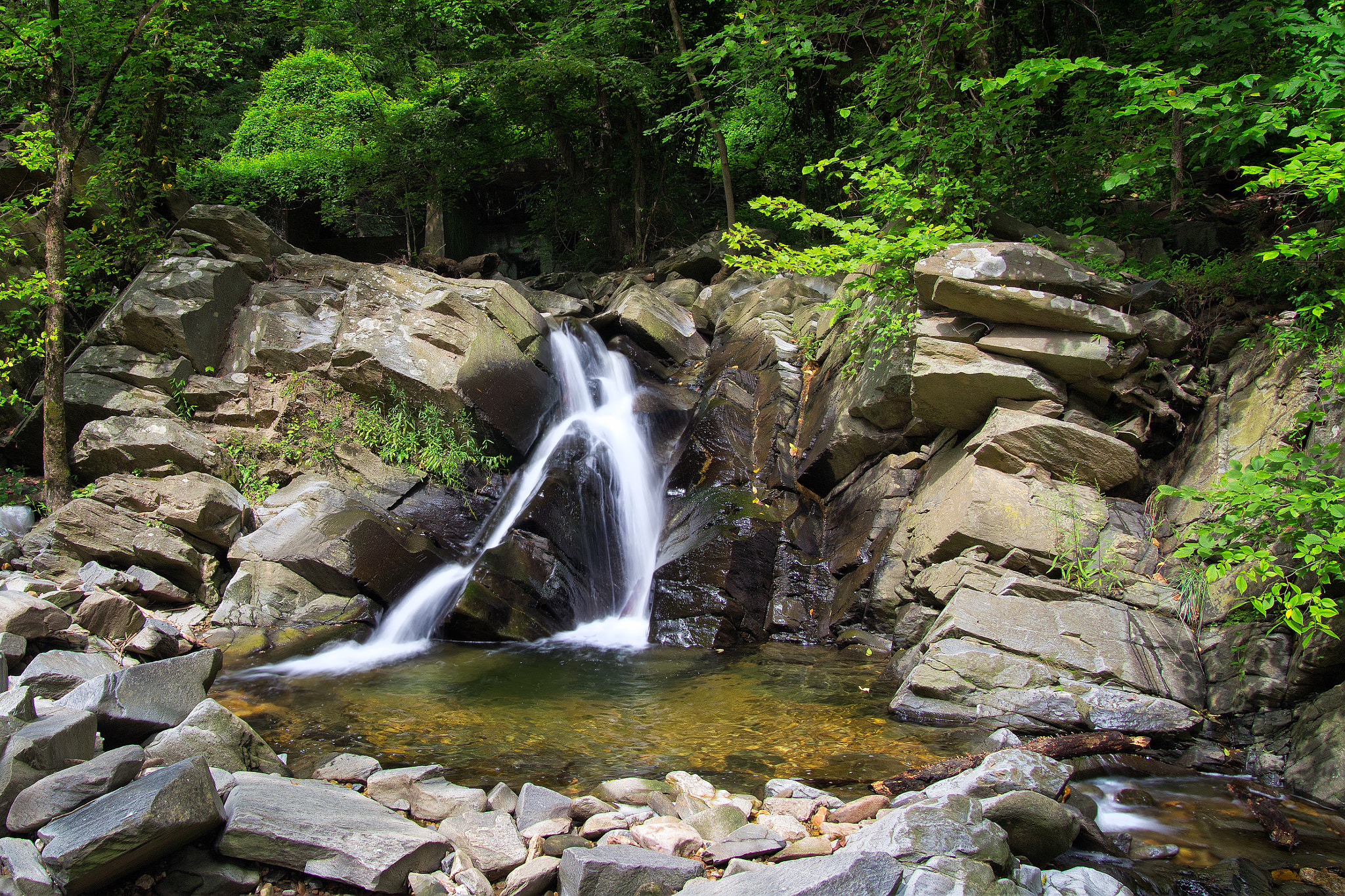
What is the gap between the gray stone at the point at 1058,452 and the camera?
6.57 meters

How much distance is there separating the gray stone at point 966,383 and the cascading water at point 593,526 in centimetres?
386

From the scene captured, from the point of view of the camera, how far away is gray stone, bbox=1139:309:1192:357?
22.1 feet

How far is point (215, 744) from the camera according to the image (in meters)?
3.97

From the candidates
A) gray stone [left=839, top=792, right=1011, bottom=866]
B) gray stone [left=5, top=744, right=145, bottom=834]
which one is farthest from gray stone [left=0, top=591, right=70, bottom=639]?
gray stone [left=839, top=792, right=1011, bottom=866]

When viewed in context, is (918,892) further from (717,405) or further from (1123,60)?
(1123,60)

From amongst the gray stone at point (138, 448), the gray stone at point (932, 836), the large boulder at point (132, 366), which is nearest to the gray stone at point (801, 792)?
the gray stone at point (932, 836)

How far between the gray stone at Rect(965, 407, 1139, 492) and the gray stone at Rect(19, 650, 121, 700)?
6971 millimetres

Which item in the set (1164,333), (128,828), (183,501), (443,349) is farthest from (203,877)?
(443,349)

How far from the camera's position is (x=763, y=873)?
3.01 meters

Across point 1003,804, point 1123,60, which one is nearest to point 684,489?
point 1003,804

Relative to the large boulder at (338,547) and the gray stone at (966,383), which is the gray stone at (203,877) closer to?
the large boulder at (338,547)

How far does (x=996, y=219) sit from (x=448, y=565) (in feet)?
25.0

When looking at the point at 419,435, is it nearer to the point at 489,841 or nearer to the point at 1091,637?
the point at 489,841

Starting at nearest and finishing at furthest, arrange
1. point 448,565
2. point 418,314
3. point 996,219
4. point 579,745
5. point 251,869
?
point 251,869 < point 579,745 < point 996,219 < point 448,565 < point 418,314
